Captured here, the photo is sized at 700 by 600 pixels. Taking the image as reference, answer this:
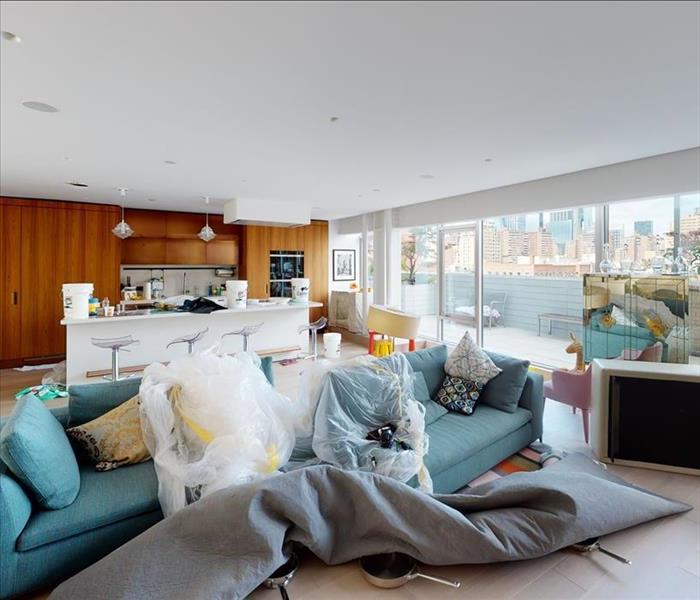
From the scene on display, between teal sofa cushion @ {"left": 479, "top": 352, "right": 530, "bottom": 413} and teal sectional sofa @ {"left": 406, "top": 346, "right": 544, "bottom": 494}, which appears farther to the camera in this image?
teal sofa cushion @ {"left": 479, "top": 352, "right": 530, "bottom": 413}

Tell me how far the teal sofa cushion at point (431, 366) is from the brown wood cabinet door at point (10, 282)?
602 centimetres

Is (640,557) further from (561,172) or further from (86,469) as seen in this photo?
(561,172)

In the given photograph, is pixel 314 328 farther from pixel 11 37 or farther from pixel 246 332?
pixel 11 37

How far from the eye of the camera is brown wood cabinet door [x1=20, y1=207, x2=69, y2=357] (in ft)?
19.9

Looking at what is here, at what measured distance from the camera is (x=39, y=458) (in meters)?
1.79

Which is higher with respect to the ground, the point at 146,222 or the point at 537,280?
the point at 146,222

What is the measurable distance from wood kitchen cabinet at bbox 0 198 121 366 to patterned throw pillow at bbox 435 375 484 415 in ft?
19.1

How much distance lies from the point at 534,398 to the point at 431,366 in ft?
2.70

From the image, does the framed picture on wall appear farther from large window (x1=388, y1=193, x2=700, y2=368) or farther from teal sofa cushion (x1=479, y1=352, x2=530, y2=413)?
teal sofa cushion (x1=479, y1=352, x2=530, y2=413)

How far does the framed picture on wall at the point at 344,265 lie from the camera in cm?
895

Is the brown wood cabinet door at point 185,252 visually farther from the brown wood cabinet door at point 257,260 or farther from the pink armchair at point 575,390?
the pink armchair at point 575,390

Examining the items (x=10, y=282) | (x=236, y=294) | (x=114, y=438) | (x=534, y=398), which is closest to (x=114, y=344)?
(x=236, y=294)

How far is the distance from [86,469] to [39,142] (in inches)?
109

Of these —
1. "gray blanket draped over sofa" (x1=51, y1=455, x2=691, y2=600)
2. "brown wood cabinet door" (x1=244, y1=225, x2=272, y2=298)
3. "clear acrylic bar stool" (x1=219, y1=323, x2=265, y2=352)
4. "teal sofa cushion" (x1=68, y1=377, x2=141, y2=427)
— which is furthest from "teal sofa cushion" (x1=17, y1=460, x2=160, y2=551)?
"brown wood cabinet door" (x1=244, y1=225, x2=272, y2=298)
